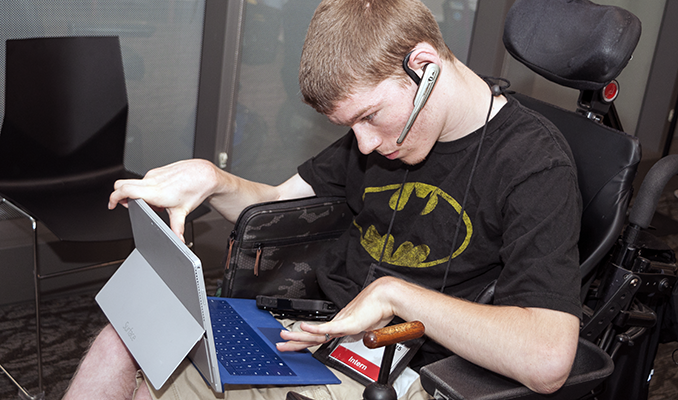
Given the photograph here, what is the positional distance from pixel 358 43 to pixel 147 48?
1.55 metres

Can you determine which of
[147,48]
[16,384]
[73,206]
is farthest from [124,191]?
[147,48]

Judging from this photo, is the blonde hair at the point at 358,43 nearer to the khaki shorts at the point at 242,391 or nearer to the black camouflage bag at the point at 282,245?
the black camouflage bag at the point at 282,245

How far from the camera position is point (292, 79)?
2729 millimetres

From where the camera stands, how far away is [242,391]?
3.58 ft

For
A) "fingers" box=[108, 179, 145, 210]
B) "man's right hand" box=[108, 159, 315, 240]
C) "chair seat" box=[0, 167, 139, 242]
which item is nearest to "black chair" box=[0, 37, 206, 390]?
"chair seat" box=[0, 167, 139, 242]

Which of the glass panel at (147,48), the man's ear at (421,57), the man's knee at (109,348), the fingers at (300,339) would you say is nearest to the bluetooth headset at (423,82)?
the man's ear at (421,57)

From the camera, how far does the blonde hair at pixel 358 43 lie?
1080mm

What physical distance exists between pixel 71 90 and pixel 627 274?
5.80 feet

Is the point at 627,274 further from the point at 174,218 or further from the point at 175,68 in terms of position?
the point at 175,68

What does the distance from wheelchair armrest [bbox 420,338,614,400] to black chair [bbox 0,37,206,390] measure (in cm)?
116

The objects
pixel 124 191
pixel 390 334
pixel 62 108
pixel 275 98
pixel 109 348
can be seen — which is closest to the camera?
pixel 390 334

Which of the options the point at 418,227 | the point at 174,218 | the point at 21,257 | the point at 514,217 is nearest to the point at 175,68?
the point at 21,257

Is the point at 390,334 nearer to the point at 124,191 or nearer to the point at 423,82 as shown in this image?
the point at 423,82

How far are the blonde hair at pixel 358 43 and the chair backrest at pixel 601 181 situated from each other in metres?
0.39
